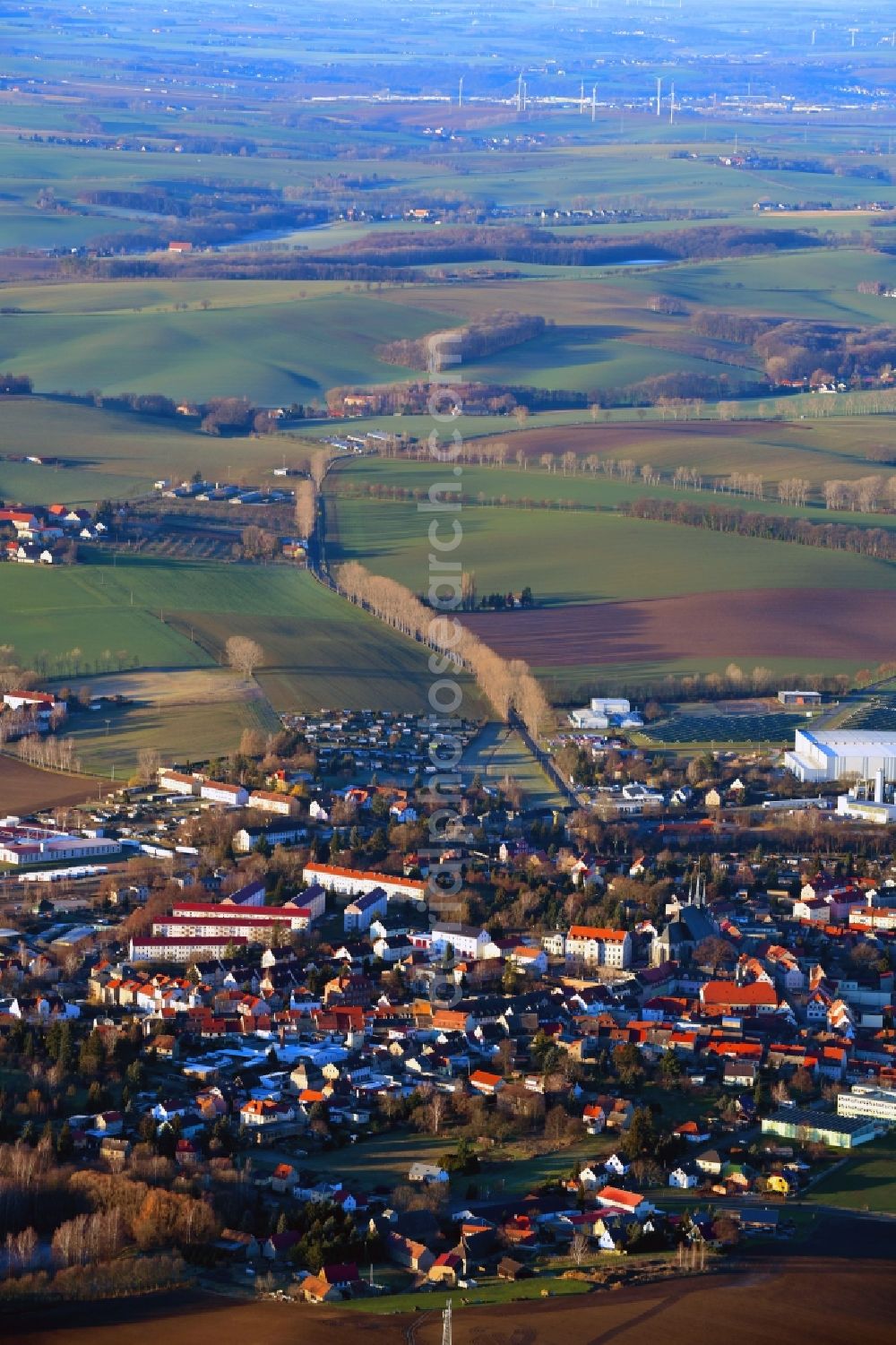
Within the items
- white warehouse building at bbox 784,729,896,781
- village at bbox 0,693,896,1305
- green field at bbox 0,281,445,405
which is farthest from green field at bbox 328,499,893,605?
green field at bbox 0,281,445,405

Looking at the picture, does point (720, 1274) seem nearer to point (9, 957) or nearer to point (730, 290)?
point (9, 957)

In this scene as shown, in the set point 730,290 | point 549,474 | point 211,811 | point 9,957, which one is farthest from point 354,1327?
point 730,290

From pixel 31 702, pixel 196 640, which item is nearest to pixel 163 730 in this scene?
pixel 31 702

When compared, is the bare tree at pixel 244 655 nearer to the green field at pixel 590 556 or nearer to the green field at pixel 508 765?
the green field at pixel 508 765

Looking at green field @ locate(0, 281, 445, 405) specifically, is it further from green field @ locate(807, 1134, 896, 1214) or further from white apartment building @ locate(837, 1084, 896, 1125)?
green field @ locate(807, 1134, 896, 1214)

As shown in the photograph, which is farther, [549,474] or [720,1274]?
[549,474]

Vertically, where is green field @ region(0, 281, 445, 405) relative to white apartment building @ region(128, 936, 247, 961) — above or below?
above
